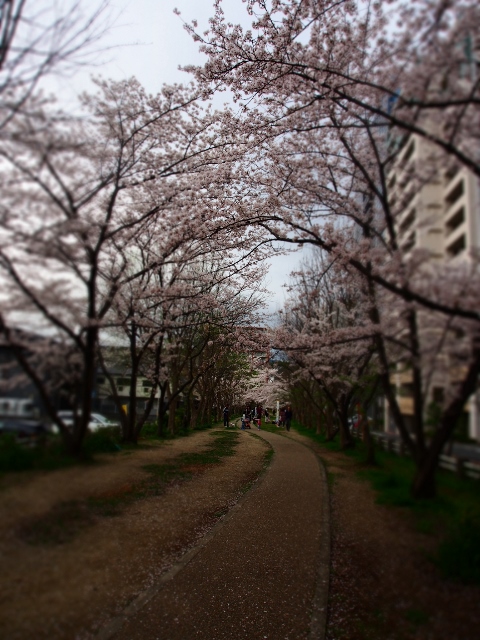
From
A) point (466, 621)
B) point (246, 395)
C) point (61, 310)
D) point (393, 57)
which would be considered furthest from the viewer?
point (246, 395)

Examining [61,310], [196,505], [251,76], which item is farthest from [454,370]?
[251,76]

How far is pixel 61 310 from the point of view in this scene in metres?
1.64

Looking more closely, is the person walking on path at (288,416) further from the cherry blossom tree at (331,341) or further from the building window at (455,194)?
the building window at (455,194)

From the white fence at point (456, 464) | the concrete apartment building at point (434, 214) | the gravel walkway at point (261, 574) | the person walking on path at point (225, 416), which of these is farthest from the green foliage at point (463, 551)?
the person walking on path at point (225, 416)

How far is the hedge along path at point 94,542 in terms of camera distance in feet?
Result: 4.74

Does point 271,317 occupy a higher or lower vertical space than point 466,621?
higher


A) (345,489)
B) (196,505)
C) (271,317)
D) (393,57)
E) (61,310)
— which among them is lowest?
(196,505)

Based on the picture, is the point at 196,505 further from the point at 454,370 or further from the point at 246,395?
the point at 454,370

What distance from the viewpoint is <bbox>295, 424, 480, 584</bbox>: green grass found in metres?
1.35

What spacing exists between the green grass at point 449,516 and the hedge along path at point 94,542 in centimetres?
131

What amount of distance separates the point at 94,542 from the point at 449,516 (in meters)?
1.48

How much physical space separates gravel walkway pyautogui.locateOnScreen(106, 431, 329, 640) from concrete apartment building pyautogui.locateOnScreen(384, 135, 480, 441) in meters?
1.56

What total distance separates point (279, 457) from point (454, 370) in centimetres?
276

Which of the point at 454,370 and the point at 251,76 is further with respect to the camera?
the point at 251,76
